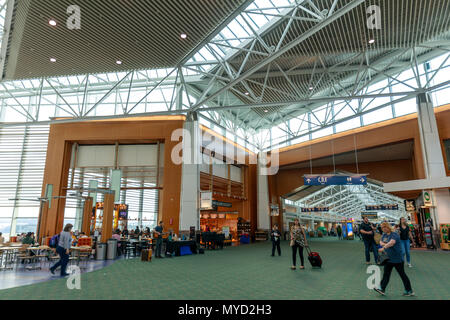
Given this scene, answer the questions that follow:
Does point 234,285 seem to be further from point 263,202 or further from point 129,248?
point 263,202

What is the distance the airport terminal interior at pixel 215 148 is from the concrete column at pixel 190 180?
0.26 feet

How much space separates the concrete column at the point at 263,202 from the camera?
2339 centimetres

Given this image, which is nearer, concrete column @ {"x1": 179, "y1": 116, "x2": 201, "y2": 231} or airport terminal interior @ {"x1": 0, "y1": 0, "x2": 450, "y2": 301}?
airport terminal interior @ {"x1": 0, "y1": 0, "x2": 450, "y2": 301}

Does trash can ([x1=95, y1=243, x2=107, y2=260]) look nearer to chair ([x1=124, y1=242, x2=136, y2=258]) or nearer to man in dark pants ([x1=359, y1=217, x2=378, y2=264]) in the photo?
chair ([x1=124, y1=242, x2=136, y2=258])

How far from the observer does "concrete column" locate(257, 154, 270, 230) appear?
76.7 feet

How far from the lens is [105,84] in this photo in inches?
752

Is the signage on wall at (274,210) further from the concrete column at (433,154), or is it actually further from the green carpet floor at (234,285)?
the green carpet floor at (234,285)

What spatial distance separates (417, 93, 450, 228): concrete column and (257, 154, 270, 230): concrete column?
38.3 ft

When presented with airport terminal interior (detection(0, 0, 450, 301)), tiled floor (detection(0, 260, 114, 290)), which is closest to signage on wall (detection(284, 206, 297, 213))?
airport terminal interior (detection(0, 0, 450, 301))

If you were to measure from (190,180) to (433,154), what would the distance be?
1259 centimetres

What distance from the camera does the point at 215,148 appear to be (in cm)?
2041

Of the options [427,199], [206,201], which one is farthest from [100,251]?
[427,199]

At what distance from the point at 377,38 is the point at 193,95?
11167 millimetres
